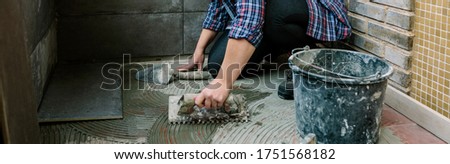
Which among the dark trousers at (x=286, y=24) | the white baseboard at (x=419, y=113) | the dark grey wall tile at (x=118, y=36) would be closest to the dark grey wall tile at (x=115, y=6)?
the dark grey wall tile at (x=118, y=36)

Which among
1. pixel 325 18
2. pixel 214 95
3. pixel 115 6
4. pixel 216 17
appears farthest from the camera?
pixel 115 6

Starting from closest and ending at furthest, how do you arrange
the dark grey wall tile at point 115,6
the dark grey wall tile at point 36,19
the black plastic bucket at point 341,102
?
the black plastic bucket at point 341,102, the dark grey wall tile at point 36,19, the dark grey wall tile at point 115,6

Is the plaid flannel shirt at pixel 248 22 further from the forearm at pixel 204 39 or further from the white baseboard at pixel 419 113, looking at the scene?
the white baseboard at pixel 419 113

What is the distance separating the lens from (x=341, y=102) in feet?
5.69

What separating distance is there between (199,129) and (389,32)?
981 millimetres

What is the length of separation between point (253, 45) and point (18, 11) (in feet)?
2.97

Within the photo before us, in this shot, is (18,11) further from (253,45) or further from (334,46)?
(334,46)

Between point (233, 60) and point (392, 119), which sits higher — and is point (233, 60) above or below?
above

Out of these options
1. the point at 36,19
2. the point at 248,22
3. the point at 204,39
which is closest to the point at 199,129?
the point at 248,22

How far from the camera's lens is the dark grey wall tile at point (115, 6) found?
2920 millimetres

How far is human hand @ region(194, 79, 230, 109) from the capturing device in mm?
1915

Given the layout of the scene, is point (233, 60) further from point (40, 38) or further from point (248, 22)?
point (40, 38)

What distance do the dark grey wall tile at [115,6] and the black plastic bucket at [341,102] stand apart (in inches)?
51.1

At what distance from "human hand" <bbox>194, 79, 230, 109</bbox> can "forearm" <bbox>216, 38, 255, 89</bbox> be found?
20mm
